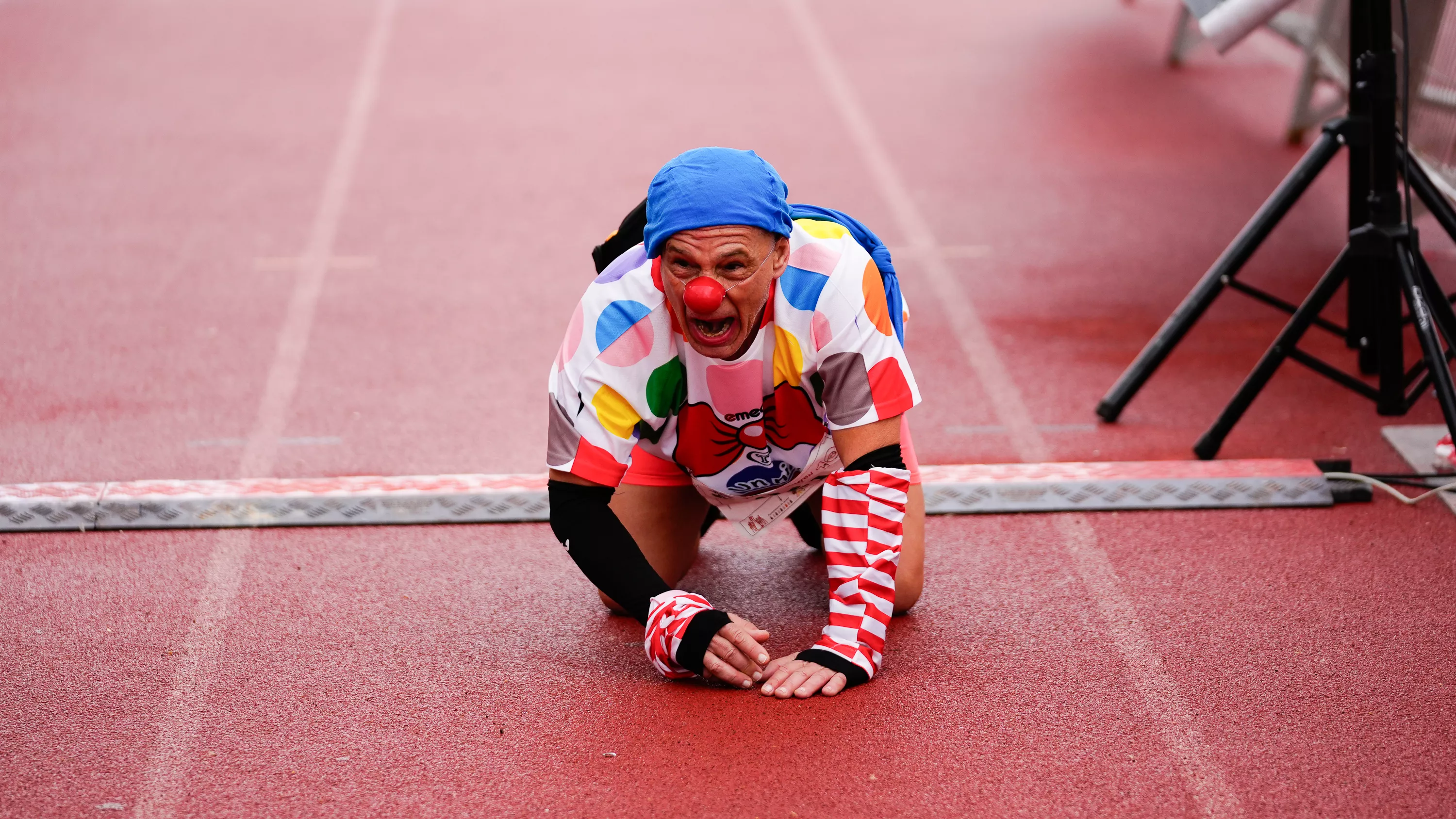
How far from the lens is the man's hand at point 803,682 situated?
2.90 m

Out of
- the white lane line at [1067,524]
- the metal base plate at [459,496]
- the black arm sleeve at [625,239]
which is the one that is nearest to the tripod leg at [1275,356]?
the metal base plate at [459,496]

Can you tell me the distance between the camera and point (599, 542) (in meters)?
2.84

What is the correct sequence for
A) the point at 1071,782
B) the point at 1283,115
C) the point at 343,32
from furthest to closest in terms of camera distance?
the point at 343,32, the point at 1283,115, the point at 1071,782

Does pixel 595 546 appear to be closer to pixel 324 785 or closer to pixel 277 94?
pixel 324 785

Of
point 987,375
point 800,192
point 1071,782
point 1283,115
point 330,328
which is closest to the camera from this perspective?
point 1071,782

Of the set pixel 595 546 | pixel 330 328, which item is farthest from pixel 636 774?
pixel 330 328

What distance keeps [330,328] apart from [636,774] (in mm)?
3017

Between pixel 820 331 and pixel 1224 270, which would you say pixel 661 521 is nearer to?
pixel 820 331

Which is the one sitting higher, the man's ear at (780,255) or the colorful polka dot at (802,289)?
the man's ear at (780,255)

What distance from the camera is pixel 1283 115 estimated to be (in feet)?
26.3

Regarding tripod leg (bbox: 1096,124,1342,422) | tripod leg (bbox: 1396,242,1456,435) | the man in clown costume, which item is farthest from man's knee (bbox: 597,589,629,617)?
tripod leg (bbox: 1396,242,1456,435)

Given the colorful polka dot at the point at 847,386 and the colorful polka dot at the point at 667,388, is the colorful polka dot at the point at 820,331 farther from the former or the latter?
the colorful polka dot at the point at 667,388

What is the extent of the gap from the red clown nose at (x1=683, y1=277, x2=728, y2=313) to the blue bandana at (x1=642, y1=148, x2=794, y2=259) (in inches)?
4.3

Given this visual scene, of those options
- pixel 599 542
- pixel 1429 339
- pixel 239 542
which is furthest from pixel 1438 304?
pixel 239 542
